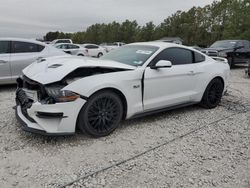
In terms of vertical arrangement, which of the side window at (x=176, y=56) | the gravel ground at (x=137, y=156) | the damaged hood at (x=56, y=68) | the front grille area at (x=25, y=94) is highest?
the side window at (x=176, y=56)

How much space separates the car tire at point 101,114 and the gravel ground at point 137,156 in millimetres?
149

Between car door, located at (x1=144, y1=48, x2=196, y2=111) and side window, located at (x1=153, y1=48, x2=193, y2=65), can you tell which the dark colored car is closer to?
side window, located at (x1=153, y1=48, x2=193, y2=65)

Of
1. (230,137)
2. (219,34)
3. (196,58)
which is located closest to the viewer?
(230,137)

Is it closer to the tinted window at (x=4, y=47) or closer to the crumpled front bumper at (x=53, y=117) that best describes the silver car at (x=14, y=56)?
the tinted window at (x=4, y=47)

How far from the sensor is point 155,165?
3166mm

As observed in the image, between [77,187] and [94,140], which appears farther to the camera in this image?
[94,140]

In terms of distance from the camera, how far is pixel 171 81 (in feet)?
15.0

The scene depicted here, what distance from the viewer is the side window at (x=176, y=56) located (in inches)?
181

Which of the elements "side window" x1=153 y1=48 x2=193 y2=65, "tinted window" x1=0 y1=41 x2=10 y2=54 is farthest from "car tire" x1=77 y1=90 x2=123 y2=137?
"tinted window" x1=0 y1=41 x2=10 y2=54

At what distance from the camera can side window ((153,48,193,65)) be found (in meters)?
4.59

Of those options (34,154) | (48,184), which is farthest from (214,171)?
(34,154)

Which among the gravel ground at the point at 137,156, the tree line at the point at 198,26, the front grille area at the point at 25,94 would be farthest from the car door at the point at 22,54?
the tree line at the point at 198,26

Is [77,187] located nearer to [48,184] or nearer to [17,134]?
[48,184]

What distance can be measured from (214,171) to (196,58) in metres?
2.74
